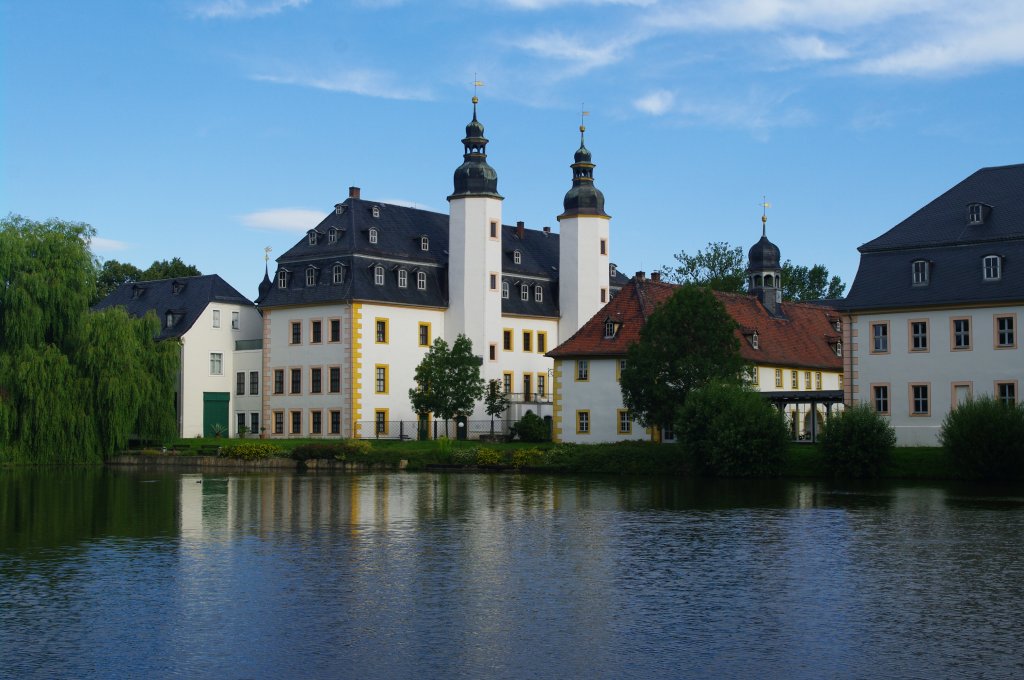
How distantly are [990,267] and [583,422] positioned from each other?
888 inches

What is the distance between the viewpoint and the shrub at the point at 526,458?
57.5 metres

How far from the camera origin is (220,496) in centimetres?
3991

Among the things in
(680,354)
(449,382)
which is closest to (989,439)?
(680,354)

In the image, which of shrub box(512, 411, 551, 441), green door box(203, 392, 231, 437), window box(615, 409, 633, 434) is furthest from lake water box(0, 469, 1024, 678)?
green door box(203, 392, 231, 437)

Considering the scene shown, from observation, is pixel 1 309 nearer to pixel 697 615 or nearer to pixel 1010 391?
pixel 1010 391

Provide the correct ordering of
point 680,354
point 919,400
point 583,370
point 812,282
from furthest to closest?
point 812,282, point 583,370, point 680,354, point 919,400

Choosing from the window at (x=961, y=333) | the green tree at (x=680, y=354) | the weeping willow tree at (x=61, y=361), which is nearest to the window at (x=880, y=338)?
the window at (x=961, y=333)

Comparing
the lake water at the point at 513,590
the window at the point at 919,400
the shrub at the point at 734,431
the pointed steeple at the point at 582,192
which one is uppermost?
the pointed steeple at the point at 582,192

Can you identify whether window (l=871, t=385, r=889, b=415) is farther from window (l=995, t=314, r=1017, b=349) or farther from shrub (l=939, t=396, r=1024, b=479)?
shrub (l=939, t=396, r=1024, b=479)

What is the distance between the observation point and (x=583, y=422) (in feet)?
221

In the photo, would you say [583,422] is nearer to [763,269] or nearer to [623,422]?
[623,422]

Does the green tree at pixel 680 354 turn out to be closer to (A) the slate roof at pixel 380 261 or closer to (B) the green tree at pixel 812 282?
(A) the slate roof at pixel 380 261

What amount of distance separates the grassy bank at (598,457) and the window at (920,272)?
765 centimetres

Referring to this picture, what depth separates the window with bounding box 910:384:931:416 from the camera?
5434cm
